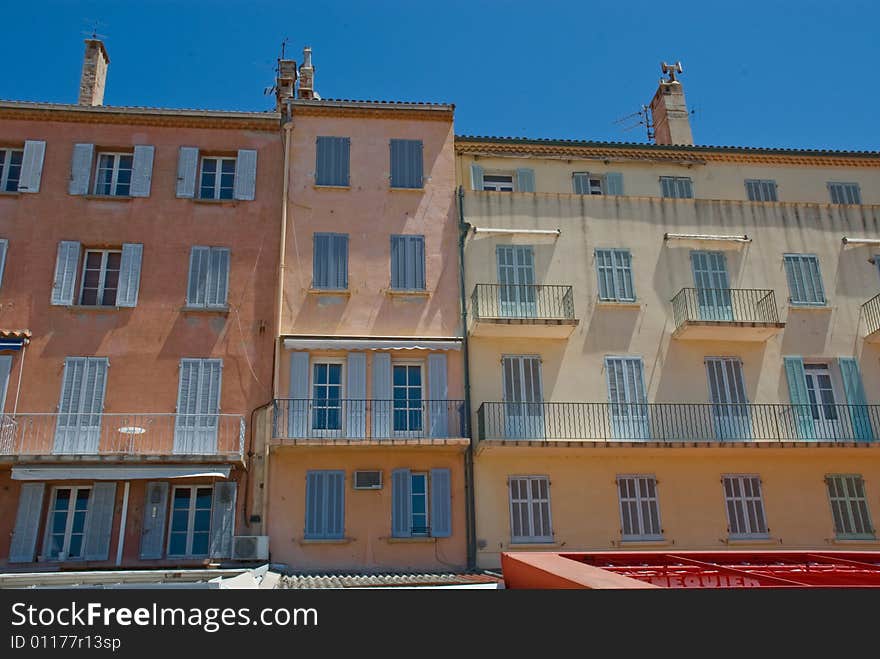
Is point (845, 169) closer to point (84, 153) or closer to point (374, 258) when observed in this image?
point (374, 258)

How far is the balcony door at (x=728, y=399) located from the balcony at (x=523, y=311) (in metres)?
4.22

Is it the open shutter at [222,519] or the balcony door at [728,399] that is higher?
the balcony door at [728,399]

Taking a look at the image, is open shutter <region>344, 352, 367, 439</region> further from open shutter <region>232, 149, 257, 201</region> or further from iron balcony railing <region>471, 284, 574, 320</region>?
open shutter <region>232, 149, 257, 201</region>

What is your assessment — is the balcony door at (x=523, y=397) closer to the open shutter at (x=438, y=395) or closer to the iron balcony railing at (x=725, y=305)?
the open shutter at (x=438, y=395)

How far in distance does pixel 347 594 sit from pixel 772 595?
2402 mm

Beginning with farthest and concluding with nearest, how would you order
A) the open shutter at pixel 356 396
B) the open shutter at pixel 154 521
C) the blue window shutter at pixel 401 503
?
1. the open shutter at pixel 356 396
2. the blue window shutter at pixel 401 503
3. the open shutter at pixel 154 521

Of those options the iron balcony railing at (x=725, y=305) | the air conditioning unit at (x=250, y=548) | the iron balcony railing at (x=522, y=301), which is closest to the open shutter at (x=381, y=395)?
the iron balcony railing at (x=522, y=301)

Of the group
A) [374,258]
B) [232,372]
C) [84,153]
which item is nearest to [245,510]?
[232,372]

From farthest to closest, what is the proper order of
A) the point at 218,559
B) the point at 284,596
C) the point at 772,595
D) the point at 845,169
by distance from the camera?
the point at 845,169 → the point at 218,559 → the point at 284,596 → the point at 772,595

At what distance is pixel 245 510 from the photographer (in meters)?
18.4

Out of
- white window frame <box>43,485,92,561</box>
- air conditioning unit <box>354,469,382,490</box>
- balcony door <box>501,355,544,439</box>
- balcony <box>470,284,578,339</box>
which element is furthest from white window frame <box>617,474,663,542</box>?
white window frame <box>43,485,92,561</box>

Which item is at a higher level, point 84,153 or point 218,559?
point 84,153

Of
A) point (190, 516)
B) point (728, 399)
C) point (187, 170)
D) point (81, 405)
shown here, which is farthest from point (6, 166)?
point (728, 399)

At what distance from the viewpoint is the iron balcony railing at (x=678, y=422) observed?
1981cm
